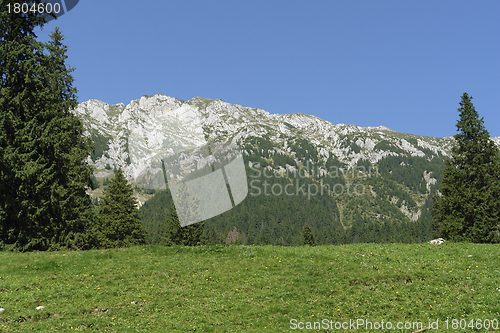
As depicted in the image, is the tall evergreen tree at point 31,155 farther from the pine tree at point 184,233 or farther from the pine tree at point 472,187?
the pine tree at point 472,187

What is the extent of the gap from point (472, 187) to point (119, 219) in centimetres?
4727

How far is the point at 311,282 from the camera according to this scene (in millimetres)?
18047

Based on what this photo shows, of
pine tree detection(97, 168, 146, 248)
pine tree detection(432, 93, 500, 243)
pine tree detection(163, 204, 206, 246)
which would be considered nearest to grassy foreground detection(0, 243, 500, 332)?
pine tree detection(432, 93, 500, 243)

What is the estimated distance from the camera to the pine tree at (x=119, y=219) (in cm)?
4595

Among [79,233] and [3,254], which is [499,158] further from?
[3,254]

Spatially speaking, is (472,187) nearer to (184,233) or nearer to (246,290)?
(246,290)

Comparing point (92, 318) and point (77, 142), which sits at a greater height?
point (77, 142)

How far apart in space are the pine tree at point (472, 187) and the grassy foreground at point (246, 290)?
17.8 metres

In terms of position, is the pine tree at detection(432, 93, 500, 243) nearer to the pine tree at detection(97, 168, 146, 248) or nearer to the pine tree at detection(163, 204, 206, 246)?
the pine tree at detection(163, 204, 206, 246)

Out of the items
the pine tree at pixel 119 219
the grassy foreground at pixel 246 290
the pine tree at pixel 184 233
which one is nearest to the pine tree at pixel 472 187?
the grassy foreground at pixel 246 290

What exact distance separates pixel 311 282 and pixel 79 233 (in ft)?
77.0

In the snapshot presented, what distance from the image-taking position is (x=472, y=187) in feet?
133

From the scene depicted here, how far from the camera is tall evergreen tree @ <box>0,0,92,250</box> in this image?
25.6 m

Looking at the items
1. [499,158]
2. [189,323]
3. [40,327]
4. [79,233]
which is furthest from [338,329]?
[499,158]
